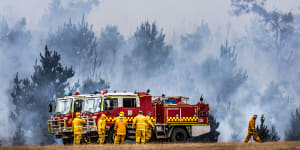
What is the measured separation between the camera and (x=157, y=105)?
3650cm

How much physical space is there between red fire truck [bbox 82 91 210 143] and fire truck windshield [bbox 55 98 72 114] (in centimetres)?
109

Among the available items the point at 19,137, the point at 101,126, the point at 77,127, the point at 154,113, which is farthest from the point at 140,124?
the point at 19,137

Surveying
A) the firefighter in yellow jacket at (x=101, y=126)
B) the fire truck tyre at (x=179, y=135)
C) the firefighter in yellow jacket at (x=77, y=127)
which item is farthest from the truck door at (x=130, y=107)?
the firefighter in yellow jacket at (x=77, y=127)

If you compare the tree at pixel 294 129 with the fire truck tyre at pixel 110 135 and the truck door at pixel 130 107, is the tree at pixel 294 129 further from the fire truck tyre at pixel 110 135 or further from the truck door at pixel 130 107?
the fire truck tyre at pixel 110 135

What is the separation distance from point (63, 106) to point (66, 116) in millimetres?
968

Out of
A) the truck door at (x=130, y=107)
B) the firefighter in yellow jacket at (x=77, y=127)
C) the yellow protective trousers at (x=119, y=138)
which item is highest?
the truck door at (x=130, y=107)

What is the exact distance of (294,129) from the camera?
114m

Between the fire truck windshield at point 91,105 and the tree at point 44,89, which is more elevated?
the tree at point 44,89

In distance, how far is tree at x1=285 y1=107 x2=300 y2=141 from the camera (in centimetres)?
10624

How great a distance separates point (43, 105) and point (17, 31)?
4320 cm

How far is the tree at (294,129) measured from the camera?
106238mm

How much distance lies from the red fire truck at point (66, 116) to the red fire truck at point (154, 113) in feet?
2.01

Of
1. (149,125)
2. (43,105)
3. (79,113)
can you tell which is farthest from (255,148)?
(43,105)

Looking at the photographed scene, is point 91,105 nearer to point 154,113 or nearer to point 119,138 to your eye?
point 119,138
